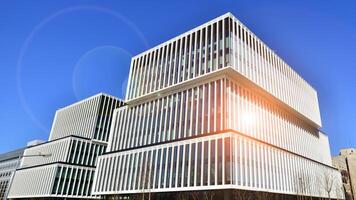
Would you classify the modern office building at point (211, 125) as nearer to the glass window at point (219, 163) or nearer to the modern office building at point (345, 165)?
the glass window at point (219, 163)

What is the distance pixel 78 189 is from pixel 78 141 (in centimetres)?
1433

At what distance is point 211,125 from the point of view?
51812mm

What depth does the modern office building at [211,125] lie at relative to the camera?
49.0 meters

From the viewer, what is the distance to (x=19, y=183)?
305 feet

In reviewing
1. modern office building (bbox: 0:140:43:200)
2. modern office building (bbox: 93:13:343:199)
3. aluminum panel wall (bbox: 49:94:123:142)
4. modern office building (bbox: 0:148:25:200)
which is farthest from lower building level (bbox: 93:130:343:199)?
modern office building (bbox: 0:148:25:200)

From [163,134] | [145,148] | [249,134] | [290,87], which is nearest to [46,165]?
[145,148]

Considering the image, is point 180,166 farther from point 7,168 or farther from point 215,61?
point 7,168

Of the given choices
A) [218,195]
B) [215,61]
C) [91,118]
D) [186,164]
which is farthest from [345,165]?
[91,118]

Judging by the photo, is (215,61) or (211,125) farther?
(215,61)

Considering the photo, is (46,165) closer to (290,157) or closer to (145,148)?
(145,148)

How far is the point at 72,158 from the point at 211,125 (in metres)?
50.9

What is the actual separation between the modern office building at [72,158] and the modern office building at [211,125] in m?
15.5

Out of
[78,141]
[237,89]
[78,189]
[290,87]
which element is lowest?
[78,189]

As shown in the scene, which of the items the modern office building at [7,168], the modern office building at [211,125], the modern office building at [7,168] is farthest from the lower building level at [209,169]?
the modern office building at [7,168]
